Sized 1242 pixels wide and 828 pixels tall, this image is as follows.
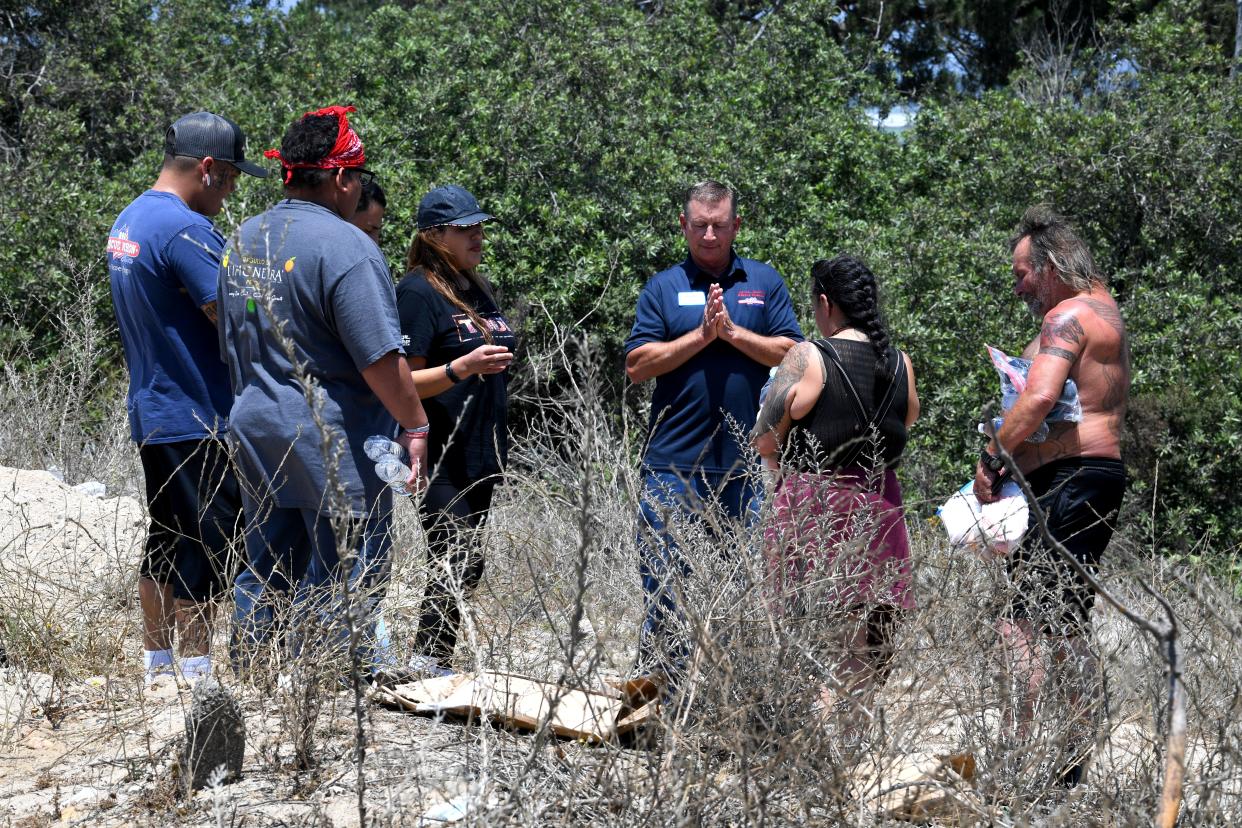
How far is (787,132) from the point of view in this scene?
1034cm

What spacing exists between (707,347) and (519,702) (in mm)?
1710

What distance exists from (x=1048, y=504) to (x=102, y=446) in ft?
18.6

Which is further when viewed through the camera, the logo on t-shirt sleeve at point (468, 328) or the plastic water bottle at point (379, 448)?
the logo on t-shirt sleeve at point (468, 328)

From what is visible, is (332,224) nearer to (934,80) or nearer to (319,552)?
(319,552)

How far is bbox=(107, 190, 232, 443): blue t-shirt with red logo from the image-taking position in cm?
370

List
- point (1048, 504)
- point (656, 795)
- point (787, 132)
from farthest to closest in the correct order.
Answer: point (787, 132) < point (1048, 504) < point (656, 795)

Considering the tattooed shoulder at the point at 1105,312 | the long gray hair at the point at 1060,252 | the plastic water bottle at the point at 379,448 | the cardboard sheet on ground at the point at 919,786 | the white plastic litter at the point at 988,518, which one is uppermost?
the long gray hair at the point at 1060,252

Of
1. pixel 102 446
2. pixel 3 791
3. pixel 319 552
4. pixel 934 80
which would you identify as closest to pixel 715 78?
pixel 102 446

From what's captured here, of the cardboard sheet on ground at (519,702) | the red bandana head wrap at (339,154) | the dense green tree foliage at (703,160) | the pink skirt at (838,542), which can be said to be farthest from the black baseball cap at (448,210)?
the dense green tree foliage at (703,160)

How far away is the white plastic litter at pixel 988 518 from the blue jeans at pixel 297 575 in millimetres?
1622

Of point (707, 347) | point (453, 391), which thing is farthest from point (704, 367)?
point (453, 391)

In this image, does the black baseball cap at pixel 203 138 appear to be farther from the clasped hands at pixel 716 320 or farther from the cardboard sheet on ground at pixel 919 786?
the cardboard sheet on ground at pixel 919 786

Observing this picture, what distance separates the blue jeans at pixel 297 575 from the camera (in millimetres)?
3109

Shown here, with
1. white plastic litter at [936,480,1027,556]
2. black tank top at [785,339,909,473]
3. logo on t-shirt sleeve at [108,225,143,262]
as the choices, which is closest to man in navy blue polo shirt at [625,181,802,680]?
black tank top at [785,339,909,473]
